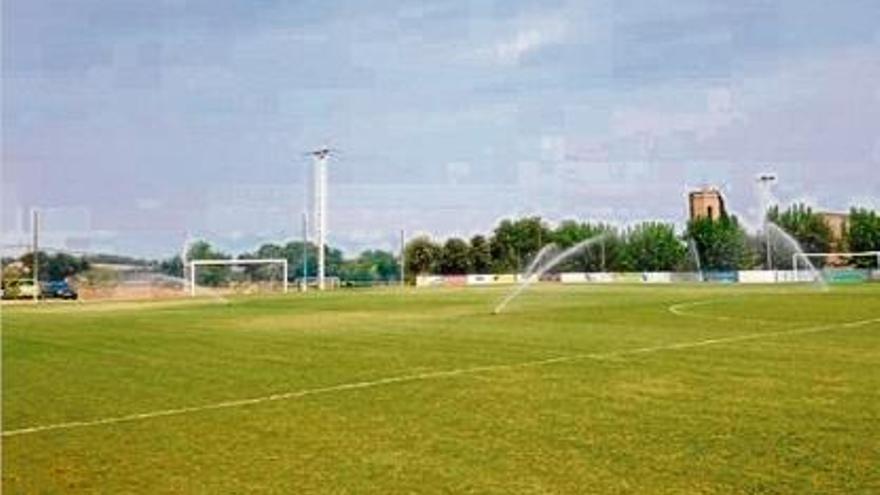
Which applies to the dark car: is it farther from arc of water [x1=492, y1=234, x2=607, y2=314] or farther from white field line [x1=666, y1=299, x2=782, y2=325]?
white field line [x1=666, y1=299, x2=782, y2=325]

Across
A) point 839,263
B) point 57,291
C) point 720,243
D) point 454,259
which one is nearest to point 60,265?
point 57,291

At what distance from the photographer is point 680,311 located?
30.9 meters

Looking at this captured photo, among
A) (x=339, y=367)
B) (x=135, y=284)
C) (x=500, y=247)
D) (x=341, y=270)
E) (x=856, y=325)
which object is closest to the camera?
(x=339, y=367)

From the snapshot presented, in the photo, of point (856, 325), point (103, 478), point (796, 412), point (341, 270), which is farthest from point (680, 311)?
point (341, 270)

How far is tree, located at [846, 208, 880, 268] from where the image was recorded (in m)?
123

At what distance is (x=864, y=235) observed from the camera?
12469cm

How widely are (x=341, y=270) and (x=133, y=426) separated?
144642 mm

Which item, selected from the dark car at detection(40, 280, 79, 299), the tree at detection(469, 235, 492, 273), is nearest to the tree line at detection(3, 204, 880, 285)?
the tree at detection(469, 235, 492, 273)

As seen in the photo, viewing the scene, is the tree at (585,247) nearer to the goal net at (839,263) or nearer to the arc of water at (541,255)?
the arc of water at (541,255)

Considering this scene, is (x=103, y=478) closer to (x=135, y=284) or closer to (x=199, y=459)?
(x=199, y=459)

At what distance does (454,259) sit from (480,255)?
12.4ft

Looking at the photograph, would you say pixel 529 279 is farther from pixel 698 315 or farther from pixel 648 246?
pixel 648 246

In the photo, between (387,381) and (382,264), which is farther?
(382,264)

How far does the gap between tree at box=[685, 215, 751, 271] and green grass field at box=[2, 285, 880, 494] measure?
104328 mm
